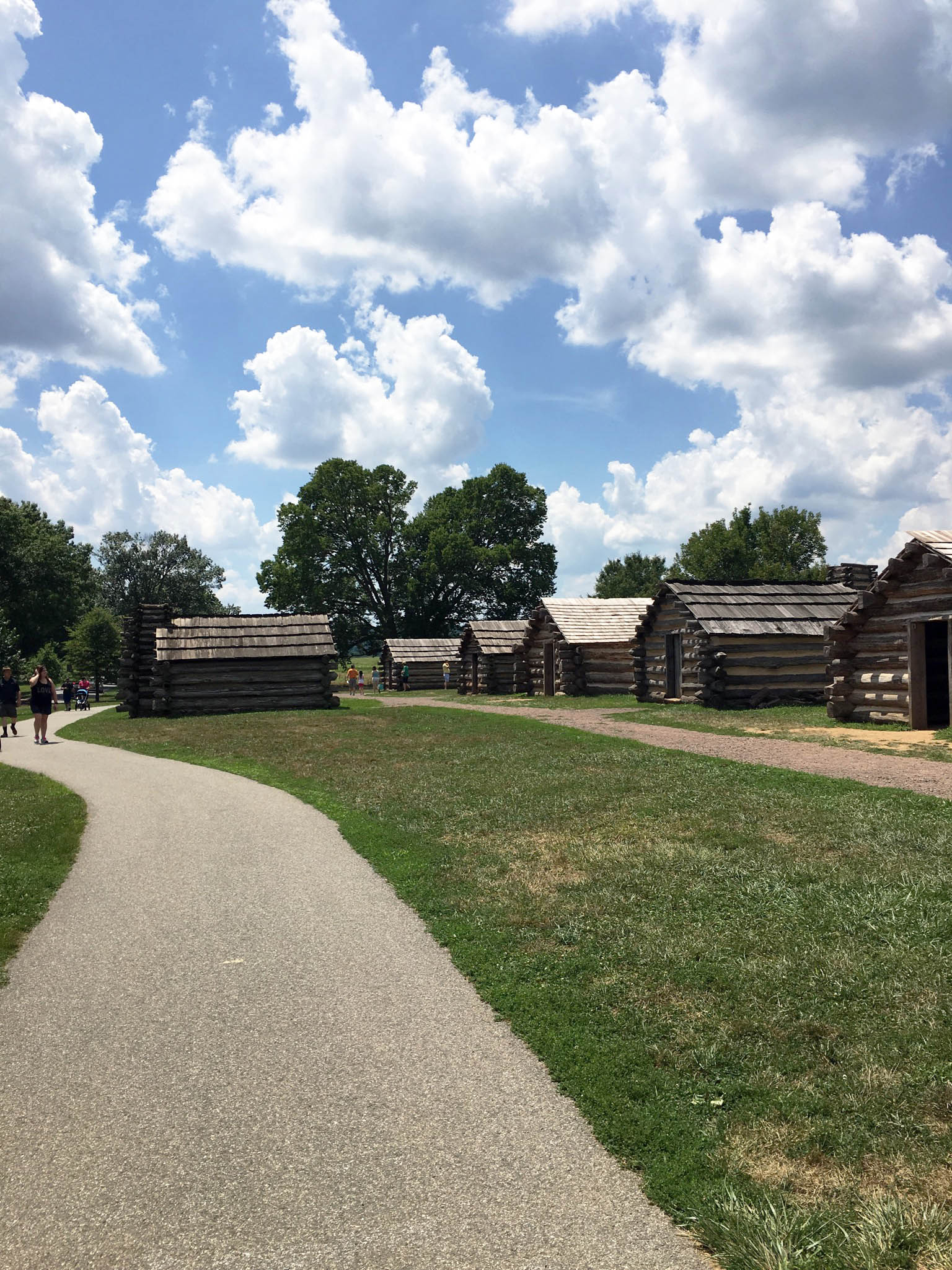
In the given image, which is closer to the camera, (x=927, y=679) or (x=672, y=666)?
(x=927, y=679)

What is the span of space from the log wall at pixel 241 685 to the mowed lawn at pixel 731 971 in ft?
72.2

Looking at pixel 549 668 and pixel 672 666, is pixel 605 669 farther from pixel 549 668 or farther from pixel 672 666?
pixel 672 666

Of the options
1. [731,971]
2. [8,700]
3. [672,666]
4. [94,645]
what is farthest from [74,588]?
[731,971]

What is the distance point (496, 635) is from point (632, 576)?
7218 cm

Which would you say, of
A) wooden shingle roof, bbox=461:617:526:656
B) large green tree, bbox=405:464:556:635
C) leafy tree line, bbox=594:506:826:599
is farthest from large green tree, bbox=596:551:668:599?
wooden shingle roof, bbox=461:617:526:656

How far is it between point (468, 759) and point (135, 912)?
9953mm

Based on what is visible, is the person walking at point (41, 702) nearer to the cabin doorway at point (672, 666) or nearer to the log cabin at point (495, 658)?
the cabin doorway at point (672, 666)

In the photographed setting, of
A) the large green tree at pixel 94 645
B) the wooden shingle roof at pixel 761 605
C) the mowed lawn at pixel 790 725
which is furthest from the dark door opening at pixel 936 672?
the large green tree at pixel 94 645

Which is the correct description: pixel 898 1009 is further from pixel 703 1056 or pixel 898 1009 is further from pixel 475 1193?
pixel 475 1193

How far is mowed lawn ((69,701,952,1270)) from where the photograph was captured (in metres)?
3.74

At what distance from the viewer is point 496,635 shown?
48719 mm

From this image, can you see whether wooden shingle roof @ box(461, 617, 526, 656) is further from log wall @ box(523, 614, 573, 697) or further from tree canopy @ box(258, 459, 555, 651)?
tree canopy @ box(258, 459, 555, 651)

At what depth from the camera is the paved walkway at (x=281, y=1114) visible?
3441 millimetres

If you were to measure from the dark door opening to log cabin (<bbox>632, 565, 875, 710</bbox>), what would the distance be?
4.59m
